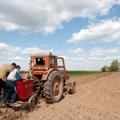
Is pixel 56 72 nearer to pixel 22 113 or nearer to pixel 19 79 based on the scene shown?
pixel 19 79

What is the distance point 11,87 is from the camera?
39.1 feet

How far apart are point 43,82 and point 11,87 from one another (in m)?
1.88

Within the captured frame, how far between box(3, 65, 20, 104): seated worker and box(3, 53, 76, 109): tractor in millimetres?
206

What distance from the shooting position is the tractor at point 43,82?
39.2 ft

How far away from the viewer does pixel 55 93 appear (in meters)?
13.4

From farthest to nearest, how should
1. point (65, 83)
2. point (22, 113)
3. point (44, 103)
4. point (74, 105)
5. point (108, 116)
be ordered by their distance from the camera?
1. point (65, 83)
2. point (44, 103)
3. point (74, 105)
4. point (22, 113)
5. point (108, 116)

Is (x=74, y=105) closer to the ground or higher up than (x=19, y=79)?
closer to the ground

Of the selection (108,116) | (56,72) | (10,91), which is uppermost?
(56,72)

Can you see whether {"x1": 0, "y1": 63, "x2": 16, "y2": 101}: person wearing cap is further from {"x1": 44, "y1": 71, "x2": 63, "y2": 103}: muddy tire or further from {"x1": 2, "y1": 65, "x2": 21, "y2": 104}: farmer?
{"x1": 44, "y1": 71, "x2": 63, "y2": 103}: muddy tire

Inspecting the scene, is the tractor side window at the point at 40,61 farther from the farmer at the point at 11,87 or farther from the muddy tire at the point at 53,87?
the farmer at the point at 11,87

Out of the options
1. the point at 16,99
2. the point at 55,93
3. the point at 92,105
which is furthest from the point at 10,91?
the point at 92,105

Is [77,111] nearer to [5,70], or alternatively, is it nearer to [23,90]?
[23,90]

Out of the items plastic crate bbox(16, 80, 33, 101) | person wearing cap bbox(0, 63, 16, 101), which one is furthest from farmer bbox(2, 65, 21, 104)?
person wearing cap bbox(0, 63, 16, 101)

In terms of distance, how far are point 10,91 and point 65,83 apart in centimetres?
409
